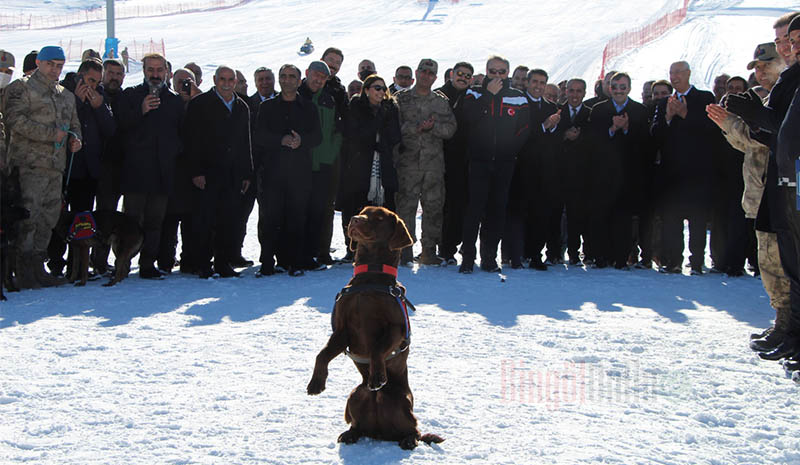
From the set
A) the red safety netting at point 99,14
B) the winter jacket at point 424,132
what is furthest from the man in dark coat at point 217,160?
the red safety netting at point 99,14

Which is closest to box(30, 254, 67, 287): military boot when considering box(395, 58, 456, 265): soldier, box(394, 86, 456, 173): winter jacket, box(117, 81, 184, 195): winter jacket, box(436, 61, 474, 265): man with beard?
box(117, 81, 184, 195): winter jacket

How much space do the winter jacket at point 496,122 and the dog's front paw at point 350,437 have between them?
509cm

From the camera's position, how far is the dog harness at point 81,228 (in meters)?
6.75

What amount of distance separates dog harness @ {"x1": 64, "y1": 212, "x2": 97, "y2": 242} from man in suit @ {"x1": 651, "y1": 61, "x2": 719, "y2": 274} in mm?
5897

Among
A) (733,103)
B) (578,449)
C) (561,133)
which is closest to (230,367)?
(578,449)

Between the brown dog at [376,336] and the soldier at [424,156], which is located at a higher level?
the soldier at [424,156]

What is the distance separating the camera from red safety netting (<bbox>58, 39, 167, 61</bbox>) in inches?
1522

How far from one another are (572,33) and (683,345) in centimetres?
3969

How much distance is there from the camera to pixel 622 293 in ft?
23.3

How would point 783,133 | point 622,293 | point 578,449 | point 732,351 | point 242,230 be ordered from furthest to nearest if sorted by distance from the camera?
point 242,230, point 622,293, point 732,351, point 783,133, point 578,449

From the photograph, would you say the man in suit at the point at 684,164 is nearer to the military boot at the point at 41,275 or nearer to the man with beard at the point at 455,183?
the man with beard at the point at 455,183

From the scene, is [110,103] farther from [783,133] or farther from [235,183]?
[783,133]

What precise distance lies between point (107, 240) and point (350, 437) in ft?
15.0

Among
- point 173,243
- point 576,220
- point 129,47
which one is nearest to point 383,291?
point 173,243
